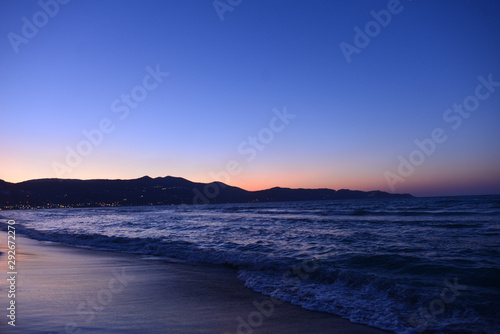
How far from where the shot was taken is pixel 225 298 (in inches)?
258

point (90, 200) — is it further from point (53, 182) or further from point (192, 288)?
point (192, 288)

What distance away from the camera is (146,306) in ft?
18.7

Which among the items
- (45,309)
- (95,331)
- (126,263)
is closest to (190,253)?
(126,263)

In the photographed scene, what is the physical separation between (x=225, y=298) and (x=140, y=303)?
1768 mm
